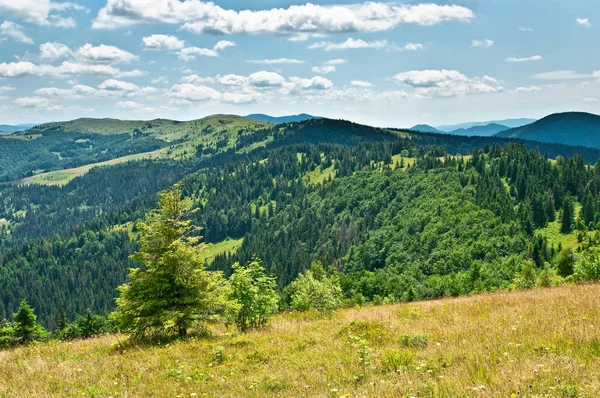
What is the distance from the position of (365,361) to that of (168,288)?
10225 millimetres

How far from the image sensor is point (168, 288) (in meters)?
17.5

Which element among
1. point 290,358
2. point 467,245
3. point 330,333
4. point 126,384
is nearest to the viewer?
point 126,384

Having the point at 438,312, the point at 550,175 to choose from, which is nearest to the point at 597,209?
the point at 550,175

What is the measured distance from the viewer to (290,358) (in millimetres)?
12062

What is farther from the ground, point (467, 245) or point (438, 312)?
point (438, 312)

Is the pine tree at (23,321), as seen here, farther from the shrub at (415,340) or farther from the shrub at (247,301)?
the shrub at (415,340)

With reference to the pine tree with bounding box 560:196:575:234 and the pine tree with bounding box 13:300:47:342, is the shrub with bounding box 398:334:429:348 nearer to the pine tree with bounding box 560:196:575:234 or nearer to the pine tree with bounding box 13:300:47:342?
the pine tree with bounding box 13:300:47:342

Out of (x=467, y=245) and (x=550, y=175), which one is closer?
(x=467, y=245)

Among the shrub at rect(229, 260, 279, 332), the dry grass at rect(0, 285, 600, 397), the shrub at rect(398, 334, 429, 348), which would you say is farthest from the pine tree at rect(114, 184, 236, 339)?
the shrub at rect(398, 334, 429, 348)

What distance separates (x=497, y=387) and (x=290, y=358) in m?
5.98

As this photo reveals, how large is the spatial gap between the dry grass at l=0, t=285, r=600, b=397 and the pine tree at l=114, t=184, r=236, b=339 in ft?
4.45

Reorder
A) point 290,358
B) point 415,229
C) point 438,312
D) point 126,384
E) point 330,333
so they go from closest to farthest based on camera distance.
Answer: point 126,384, point 290,358, point 330,333, point 438,312, point 415,229

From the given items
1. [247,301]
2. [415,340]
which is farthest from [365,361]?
[247,301]

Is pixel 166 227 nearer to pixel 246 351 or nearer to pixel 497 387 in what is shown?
pixel 246 351
